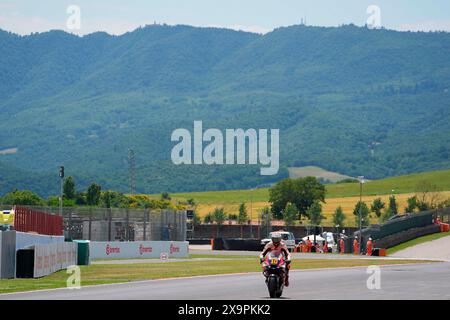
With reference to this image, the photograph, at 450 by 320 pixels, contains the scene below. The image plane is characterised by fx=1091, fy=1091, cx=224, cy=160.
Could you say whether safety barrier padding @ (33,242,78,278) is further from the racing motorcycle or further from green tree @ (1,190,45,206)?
green tree @ (1,190,45,206)

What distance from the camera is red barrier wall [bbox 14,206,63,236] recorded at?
130ft

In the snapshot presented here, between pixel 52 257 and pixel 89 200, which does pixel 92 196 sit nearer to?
pixel 89 200

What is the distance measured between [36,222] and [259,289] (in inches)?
575

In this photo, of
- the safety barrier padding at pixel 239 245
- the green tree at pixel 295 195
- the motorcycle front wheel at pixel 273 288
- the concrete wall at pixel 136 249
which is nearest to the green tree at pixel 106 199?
the green tree at pixel 295 195

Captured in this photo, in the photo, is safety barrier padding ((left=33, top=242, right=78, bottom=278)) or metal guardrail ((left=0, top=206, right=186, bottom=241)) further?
metal guardrail ((left=0, top=206, right=186, bottom=241))

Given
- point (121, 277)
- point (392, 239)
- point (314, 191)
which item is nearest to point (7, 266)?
point (121, 277)

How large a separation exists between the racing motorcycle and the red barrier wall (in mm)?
13670

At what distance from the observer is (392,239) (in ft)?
252

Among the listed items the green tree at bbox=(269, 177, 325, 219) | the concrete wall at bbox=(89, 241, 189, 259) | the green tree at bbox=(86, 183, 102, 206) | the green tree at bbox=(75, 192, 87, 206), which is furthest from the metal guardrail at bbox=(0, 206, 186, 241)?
the green tree at bbox=(269, 177, 325, 219)

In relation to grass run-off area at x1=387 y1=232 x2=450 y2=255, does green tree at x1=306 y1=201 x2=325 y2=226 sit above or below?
above

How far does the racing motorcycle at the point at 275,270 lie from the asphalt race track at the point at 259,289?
388mm

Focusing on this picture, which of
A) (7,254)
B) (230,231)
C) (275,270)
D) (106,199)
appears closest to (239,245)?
(230,231)

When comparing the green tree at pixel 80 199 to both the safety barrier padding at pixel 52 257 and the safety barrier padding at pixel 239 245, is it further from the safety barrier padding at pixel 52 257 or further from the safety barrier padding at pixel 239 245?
the safety barrier padding at pixel 52 257
